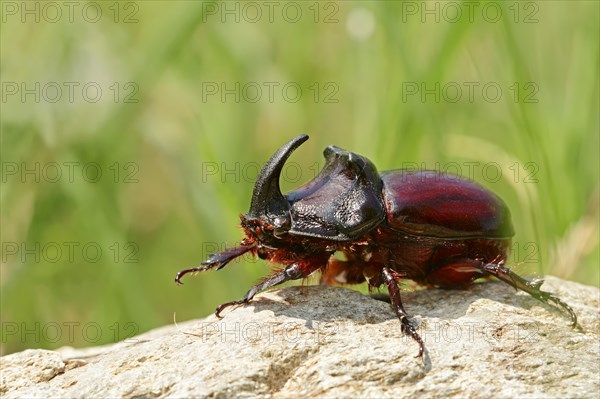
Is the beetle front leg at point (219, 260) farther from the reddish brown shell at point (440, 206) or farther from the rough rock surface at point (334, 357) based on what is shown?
the reddish brown shell at point (440, 206)

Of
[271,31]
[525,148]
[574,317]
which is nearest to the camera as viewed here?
[574,317]

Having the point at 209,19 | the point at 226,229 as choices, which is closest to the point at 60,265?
the point at 226,229

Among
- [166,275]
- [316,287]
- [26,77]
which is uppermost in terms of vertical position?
[26,77]

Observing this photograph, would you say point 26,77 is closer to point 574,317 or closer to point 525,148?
point 525,148

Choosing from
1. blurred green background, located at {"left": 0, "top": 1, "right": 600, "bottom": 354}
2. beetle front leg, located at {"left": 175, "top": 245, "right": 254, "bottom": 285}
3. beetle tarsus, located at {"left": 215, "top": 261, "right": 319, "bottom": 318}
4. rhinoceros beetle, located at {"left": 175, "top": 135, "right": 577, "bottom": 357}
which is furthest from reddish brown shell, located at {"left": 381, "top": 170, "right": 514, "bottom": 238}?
A: blurred green background, located at {"left": 0, "top": 1, "right": 600, "bottom": 354}

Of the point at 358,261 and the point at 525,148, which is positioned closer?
the point at 358,261

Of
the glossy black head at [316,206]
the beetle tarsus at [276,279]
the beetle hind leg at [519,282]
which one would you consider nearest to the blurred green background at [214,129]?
the beetle hind leg at [519,282]
